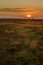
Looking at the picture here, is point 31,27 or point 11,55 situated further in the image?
point 31,27

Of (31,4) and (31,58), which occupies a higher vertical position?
(31,4)

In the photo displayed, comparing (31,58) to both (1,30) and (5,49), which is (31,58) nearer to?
(5,49)

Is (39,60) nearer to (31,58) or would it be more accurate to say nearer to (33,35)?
(31,58)

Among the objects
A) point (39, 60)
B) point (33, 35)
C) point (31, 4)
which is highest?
point (31, 4)

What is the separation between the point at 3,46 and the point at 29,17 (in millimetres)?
293

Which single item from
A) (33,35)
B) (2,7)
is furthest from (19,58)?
(2,7)

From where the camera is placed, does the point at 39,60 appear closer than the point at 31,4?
Yes

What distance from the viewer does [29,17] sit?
1131mm

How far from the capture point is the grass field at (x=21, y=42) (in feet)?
3.16

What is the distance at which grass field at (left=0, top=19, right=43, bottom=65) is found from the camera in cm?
96

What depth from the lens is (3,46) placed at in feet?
3.32

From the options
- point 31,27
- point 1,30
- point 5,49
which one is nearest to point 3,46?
point 5,49

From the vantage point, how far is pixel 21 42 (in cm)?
103

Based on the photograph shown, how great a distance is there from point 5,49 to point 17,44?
0.28ft
